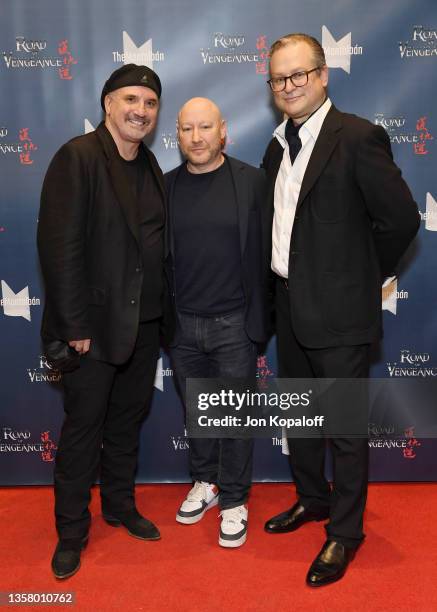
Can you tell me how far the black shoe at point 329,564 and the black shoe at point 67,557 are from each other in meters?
0.94

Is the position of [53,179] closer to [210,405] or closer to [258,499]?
[210,405]

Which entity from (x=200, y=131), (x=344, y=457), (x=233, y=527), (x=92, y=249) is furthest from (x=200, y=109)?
(x=233, y=527)

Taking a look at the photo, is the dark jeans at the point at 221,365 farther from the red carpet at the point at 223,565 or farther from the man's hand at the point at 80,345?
the man's hand at the point at 80,345

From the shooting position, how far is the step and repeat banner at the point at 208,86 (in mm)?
2941

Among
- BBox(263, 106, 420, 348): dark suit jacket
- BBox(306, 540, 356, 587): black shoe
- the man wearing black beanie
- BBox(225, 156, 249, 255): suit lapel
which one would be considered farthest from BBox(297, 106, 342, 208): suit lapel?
BBox(306, 540, 356, 587): black shoe

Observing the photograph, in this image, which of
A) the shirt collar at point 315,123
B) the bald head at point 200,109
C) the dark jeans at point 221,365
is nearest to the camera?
the shirt collar at point 315,123

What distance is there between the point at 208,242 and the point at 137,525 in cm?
132

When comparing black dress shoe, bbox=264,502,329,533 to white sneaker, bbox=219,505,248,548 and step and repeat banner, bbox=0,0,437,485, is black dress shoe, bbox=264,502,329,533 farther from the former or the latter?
step and repeat banner, bbox=0,0,437,485

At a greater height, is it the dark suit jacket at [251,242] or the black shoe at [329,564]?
the dark suit jacket at [251,242]

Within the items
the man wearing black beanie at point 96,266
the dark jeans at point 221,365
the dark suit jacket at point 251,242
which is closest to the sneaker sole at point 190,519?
the dark jeans at point 221,365

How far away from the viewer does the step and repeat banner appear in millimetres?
2941

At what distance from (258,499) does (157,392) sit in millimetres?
776

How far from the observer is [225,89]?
9.93 feet

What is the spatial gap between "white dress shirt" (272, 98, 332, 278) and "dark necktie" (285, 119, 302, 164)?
20mm
